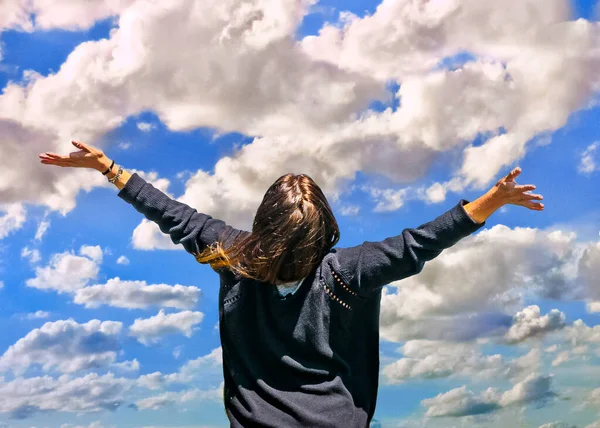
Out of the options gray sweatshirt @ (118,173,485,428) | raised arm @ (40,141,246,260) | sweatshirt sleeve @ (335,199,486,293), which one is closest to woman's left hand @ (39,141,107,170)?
raised arm @ (40,141,246,260)

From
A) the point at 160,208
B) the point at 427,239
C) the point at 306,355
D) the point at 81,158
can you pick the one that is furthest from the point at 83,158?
the point at 427,239

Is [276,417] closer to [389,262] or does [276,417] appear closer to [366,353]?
[366,353]

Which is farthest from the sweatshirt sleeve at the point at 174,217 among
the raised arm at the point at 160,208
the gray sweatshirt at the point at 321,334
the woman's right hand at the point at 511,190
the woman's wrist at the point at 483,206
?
the woman's right hand at the point at 511,190

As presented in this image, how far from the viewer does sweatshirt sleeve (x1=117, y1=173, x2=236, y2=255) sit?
4273 mm

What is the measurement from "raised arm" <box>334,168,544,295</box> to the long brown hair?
25 cm

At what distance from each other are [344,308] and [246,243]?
2.17 feet

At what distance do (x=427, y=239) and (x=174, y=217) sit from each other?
5.29 feet

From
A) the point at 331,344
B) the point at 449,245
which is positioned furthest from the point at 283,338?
the point at 449,245

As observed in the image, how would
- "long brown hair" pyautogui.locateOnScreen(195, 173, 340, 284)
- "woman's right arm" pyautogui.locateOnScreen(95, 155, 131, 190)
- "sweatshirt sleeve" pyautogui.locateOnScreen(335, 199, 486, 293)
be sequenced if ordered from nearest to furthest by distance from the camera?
1. "sweatshirt sleeve" pyautogui.locateOnScreen(335, 199, 486, 293)
2. "long brown hair" pyautogui.locateOnScreen(195, 173, 340, 284)
3. "woman's right arm" pyautogui.locateOnScreen(95, 155, 131, 190)

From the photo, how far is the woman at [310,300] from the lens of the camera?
3719mm

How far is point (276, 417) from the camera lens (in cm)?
380

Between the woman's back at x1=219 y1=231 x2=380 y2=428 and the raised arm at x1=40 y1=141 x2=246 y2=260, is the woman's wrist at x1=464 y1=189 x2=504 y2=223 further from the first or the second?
the raised arm at x1=40 y1=141 x2=246 y2=260

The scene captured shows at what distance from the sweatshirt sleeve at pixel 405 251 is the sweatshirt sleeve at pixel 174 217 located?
2.91 feet

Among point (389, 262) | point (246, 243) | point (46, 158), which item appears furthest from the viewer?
point (46, 158)
